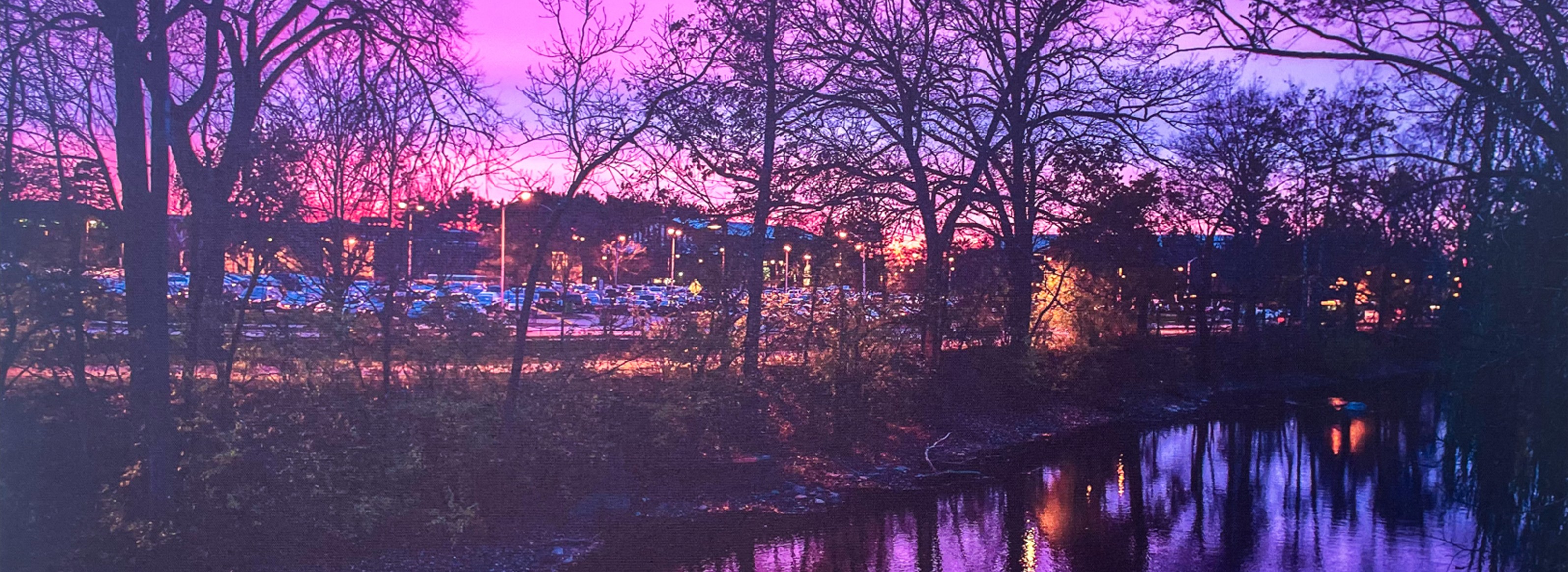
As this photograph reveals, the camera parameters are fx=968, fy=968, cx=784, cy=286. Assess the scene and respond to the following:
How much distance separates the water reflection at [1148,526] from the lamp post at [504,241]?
9.71 feet

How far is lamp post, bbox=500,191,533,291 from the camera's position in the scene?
932cm

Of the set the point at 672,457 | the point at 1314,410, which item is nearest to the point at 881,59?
the point at 672,457

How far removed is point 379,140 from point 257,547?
3.51m

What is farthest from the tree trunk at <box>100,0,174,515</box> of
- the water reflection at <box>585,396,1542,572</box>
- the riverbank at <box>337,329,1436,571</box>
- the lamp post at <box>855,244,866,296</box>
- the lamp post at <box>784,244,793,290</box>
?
the lamp post at <box>855,244,866,296</box>

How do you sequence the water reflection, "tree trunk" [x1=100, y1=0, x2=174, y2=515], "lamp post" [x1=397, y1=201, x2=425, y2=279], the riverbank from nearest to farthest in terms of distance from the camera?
"tree trunk" [x1=100, y1=0, x2=174, y2=515] < the water reflection < the riverbank < "lamp post" [x1=397, y1=201, x2=425, y2=279]

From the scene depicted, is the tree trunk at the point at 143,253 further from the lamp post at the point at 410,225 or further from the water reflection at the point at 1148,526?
the water reflection at the point at 1148,526

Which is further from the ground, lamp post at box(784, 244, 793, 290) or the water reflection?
lamp post at box(784, 244, 793, 290)

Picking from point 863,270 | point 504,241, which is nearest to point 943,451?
point 863,270

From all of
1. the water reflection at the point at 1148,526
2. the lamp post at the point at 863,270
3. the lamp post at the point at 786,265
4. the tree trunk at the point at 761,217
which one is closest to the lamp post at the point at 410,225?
the water reflection at the point at 1148,526

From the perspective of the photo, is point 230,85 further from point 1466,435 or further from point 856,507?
point 1466,435

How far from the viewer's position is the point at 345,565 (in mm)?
7211

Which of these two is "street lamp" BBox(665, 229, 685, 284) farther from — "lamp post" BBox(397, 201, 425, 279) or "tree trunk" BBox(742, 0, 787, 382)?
"lamp post" BBox(397, 201, 425, 279)

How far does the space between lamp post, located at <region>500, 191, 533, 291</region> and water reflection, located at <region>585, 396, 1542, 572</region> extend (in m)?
2.96

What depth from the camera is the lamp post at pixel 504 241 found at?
9.32m
